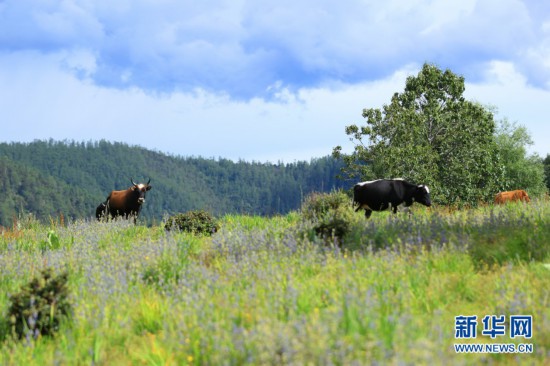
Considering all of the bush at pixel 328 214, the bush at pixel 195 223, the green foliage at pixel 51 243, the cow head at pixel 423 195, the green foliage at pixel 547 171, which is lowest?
the green foliage at pixel 51 243

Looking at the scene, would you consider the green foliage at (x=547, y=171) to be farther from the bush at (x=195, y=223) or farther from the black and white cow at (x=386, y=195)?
the bush at (x=195, y=223)

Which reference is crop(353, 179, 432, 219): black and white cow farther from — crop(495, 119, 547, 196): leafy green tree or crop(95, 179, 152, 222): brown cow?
crop(495, 119, 547, 196): leafy green tree

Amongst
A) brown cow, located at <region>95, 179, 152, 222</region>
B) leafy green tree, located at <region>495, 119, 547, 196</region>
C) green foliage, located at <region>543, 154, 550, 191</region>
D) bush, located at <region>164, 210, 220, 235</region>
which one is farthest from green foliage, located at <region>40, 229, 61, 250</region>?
green foliage, located at <region>543, 154, 550, 191</region>

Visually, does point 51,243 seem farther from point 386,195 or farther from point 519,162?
point 519,162

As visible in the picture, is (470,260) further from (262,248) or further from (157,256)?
(157,256)

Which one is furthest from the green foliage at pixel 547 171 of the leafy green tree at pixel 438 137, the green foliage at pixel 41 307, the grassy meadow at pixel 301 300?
the green foliage at pixel 41 307

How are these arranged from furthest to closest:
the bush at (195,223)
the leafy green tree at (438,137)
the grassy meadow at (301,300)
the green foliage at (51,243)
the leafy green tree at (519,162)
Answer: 1. the leafy green tree at (519,162)
2. the leafy green tree at (438,137)
3. the bush at (195,223)
4. the green foliage at (51,243)
5. the grassy meadow at (301,300)

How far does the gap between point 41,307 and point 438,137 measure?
3859 centimetres

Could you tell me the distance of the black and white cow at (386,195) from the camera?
15.0 meters

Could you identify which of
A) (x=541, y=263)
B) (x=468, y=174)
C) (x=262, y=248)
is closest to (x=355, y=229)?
(x=262, y=248)

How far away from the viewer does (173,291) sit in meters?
6.79

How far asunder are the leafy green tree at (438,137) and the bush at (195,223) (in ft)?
78.3

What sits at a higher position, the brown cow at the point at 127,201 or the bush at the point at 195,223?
the brown cow at the point at 127,201

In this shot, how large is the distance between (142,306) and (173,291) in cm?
77
